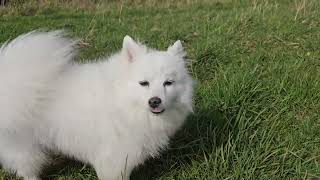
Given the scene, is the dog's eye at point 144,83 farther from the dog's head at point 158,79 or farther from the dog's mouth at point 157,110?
the dog's mouth at point 157,110

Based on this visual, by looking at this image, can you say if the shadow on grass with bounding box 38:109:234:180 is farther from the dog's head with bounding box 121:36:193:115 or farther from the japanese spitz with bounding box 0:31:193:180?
the dog's head with bounding box 121:36:193:115

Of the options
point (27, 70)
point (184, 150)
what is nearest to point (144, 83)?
point (27, 70)

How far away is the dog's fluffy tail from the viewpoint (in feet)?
10.5

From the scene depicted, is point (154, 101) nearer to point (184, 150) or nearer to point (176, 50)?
point (176, 50)

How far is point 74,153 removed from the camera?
11.0 ft

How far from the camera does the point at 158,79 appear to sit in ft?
10.1

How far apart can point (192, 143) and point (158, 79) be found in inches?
35.7

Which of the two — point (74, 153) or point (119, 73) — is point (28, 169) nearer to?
point (74, 153)

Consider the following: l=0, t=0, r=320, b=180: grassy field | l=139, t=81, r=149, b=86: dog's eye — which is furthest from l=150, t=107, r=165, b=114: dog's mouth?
l=0, t=0, r=320, b=180: grassy field

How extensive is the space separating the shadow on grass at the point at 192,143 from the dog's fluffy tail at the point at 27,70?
993mm

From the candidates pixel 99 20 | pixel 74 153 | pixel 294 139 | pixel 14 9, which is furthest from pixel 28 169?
pixel 14 9

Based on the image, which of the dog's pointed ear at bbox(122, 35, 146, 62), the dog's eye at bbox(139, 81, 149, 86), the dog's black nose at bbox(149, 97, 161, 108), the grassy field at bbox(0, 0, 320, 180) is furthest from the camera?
the grassy field at bbox(0, 0, 320, 180)

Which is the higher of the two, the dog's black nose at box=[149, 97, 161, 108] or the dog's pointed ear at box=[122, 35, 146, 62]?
the dog's pointed ear at box=[122, 35, 146, 62]

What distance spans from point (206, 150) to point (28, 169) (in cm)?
135
